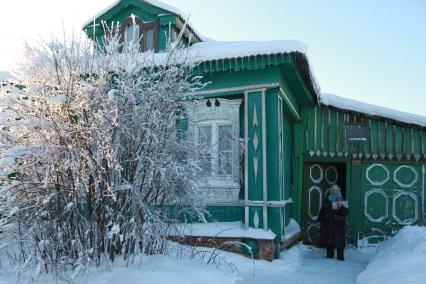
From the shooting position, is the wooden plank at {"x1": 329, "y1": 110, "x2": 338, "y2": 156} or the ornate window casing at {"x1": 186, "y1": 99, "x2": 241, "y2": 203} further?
the wooden plank at {"x1": 329, "y1": 110, "x2": 338, "y2": 156}

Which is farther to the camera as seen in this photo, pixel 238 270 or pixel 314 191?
pixel 314 191

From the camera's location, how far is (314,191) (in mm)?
10539

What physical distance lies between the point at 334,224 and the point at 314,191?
251 cm

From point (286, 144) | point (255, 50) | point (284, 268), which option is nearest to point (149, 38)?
point (255, 50)

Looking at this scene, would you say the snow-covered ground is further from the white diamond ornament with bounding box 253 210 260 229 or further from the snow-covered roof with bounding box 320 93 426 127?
the snow-covered roof with bounding box 320 93 426 127

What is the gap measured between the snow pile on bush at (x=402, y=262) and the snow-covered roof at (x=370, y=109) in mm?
3201

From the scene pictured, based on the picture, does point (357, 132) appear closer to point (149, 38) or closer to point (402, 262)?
point (402, 262)

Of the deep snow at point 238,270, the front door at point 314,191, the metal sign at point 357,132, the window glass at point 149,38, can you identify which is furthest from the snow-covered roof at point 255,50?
the front door at point 314,191

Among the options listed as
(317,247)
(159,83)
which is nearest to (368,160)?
(317,247)

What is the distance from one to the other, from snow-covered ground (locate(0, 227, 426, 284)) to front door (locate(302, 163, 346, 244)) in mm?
758

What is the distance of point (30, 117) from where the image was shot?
4.15 meters

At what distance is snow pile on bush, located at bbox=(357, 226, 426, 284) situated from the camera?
4.82 metres

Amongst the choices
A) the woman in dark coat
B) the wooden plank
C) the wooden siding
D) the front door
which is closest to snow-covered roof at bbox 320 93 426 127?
the wooden siding

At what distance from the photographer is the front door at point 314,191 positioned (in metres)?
10.4
